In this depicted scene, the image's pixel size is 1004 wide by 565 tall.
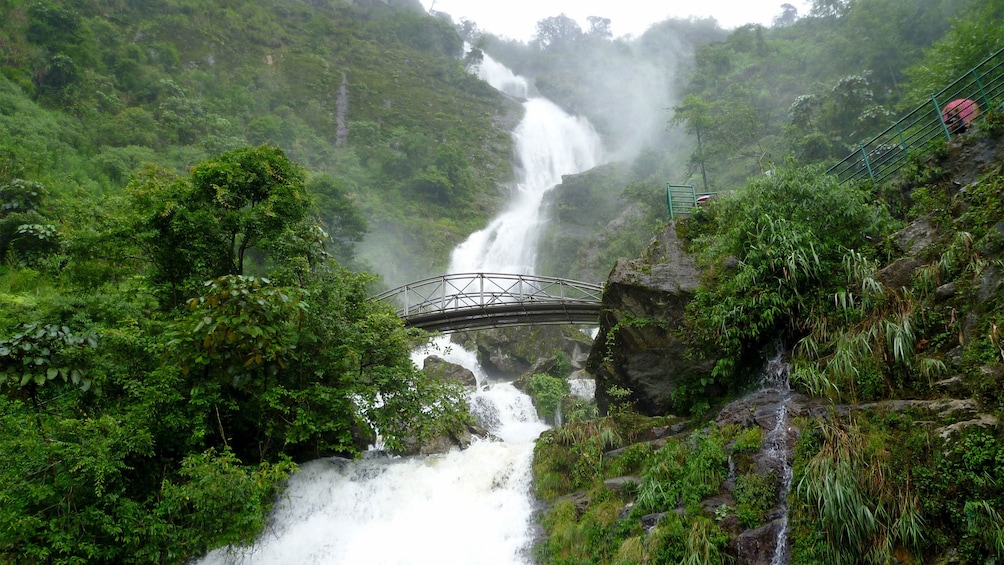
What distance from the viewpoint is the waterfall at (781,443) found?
18.6ft

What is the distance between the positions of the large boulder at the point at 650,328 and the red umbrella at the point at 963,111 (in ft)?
17.2

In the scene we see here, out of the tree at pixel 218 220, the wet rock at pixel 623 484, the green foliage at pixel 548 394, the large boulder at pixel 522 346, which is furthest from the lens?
the large boulder at pixel 522 346

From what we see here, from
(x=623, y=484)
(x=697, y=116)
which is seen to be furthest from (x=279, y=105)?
(x=623, y=484)

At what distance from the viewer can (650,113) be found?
4841 cm

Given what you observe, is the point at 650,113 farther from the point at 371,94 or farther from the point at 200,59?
the point at 200,59

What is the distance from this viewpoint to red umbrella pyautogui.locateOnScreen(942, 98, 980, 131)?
9.38 m

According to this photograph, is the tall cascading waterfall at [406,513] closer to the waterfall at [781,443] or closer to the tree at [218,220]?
the waterfall at [781,443]

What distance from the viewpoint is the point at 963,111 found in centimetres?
954

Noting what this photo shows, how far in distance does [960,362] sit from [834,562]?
2.61 m

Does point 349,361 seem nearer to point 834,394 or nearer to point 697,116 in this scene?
point 834,394

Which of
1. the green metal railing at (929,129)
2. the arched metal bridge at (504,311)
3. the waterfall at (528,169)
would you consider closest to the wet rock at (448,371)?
the arched metal bridge at (504,311)

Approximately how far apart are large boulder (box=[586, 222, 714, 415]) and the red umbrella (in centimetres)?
525

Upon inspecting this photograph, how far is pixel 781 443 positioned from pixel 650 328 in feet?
12.3

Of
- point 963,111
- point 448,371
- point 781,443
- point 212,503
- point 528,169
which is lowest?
point 212,503
